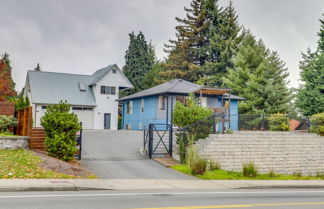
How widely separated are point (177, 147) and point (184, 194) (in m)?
9.20

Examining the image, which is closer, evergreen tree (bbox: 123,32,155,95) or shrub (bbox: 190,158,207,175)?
shrub (bbox: 190,158,207,175)

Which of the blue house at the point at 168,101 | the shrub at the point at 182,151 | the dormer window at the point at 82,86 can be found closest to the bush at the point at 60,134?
the shrub at the point at 182,151

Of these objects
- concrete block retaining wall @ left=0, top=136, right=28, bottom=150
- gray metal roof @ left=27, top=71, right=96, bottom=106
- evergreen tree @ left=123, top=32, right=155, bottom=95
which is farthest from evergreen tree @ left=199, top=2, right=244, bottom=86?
concrete block retaining wall @ left=0, top=136, right=28, bottom=150

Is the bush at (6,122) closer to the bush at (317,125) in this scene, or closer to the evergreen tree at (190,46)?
the bush at (317,125)

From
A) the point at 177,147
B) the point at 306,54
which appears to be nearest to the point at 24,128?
the point at 177,147

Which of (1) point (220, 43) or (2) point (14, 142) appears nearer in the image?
(2) point (14, 142)

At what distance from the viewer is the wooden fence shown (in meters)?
18.4

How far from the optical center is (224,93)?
113 ft

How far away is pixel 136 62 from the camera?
5791 centimetres

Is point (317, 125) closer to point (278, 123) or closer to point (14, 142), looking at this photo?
point (278, 123)

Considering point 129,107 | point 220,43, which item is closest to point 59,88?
point 129,107

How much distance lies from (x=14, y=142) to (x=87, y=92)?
25.0 m

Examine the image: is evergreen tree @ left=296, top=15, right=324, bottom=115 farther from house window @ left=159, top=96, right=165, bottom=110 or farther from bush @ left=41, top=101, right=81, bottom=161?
bush @ left=41, top=101, right=81, bottom=161

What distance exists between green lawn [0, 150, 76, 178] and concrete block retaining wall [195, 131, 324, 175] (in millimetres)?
8201
